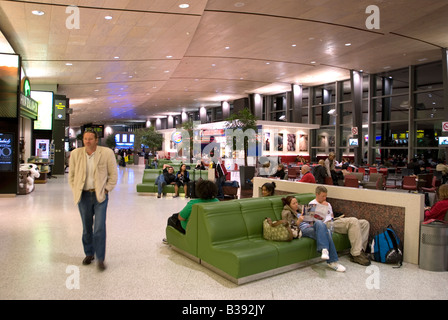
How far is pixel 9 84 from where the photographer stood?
9047 mm

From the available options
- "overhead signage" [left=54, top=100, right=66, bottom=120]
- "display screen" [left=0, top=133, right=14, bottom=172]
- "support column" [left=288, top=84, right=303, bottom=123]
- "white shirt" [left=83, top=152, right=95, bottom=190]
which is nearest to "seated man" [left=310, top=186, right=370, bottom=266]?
"white shirt" [left=83, top=152, right=95, bottom=190]

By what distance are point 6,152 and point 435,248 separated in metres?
9.62

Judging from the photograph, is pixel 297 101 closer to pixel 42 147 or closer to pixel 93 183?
pixel 42 147

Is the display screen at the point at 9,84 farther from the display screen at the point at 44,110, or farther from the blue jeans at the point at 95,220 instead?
the display screen at the point at 44,110

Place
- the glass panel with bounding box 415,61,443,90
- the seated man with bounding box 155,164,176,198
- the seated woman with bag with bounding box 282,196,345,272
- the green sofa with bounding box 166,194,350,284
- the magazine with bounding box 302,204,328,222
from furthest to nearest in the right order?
A: the glass panel with bounding box 415,61,443,90 → the seated man with bounding box 155,164,176,198 → the magazine with bounding box 302,204,328,222 → the seated woman with bag with bounding box 282,196,345,272 → the green sofa with bounding box 166,194,350,284

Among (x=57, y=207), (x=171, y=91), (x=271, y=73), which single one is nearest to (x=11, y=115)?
(x=57, y=207)

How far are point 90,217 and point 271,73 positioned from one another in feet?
54.1

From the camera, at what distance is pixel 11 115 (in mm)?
9117

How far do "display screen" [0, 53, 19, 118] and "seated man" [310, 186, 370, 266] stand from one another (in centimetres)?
816

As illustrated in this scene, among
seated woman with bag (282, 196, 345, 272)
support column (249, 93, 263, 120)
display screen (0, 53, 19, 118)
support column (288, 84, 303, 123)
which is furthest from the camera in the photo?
support column (249, 93, 263, 120)

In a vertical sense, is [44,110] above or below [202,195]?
above

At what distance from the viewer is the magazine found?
425cm

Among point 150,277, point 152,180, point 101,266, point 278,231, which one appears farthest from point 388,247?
point 152,180

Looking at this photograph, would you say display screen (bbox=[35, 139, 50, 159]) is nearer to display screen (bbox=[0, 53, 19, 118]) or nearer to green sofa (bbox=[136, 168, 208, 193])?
display screen (bbox=[0, 53, 19, 118])
